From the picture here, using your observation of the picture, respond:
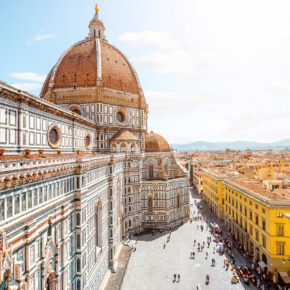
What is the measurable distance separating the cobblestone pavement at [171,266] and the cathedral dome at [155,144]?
1533 cm

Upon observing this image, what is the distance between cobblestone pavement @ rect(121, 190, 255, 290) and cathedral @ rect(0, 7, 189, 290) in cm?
274

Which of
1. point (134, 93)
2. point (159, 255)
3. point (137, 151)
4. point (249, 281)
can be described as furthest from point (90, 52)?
point (249, 281)

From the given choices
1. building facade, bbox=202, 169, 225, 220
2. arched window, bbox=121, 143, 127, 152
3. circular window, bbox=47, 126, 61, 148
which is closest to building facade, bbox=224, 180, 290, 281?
building facade, bbox=202, 169, 225, 220

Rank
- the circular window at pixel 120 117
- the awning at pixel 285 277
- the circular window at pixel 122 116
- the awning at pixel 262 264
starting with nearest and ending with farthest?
the awning at pixel 285 277, the awning at pixel 262 264, the circular window at pixel 122 116, the circular window at pixel 120 117

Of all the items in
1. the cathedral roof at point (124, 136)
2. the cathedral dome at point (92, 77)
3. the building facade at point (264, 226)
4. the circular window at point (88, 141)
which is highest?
the cathedral dome at point (92, 77)

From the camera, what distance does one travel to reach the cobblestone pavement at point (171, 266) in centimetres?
2522

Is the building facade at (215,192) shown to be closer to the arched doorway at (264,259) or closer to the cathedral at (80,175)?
the cathedral at (80,175)

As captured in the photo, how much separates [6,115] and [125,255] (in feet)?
74.1

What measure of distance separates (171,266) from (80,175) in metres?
16.9

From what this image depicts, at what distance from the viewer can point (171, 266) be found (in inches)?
A: 1147

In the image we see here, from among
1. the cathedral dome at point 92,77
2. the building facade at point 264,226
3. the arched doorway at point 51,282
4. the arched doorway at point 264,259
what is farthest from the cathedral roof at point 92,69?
the arched doorway at point 264,259

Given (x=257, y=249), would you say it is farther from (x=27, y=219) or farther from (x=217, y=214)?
(x=27, y=219)

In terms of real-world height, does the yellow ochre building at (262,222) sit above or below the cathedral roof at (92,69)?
below

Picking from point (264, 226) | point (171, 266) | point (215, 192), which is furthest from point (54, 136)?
point (215, 192)
